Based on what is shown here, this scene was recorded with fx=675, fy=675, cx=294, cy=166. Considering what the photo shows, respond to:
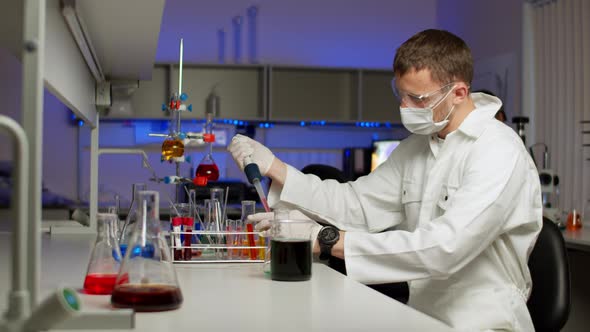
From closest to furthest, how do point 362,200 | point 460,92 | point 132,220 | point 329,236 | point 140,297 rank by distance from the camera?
point 140,297 < point 132,220 < point 329,236 < point 460,92 < point 362,200

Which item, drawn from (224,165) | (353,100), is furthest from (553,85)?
(224,165)

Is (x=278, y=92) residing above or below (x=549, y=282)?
above

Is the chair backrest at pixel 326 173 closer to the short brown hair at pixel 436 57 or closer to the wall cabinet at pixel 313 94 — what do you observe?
the short brown hair at pixel 436 57

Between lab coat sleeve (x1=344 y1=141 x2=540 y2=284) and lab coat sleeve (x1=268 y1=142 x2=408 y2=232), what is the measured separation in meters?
0.50

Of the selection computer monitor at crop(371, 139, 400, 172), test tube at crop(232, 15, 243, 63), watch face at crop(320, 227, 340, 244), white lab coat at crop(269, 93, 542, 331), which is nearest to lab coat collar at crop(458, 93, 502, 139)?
white lab coat at crop(269, 93, 542, 331)

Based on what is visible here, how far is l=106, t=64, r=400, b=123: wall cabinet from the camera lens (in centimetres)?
521

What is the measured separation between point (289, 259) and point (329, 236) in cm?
25

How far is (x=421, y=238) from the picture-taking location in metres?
1.62

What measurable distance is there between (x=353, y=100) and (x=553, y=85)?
1.61 meters

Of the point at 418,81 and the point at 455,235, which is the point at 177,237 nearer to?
the point at 455,235

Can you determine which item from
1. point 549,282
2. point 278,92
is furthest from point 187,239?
point 278,92

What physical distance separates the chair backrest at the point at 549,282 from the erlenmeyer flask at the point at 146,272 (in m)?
1.13

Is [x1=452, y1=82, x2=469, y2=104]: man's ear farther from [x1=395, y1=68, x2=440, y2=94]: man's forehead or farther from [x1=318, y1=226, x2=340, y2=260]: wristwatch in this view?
[x1=318, y1=226, x2=340, y2=260]: wristwatch

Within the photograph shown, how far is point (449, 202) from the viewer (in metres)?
1.76
